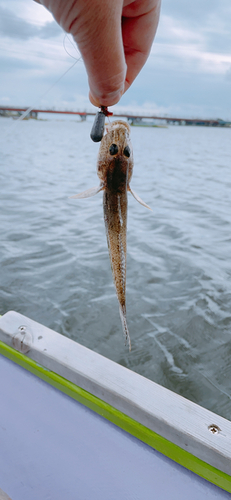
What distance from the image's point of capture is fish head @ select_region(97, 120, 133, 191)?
177 cm

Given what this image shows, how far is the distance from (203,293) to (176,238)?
2.61 meters

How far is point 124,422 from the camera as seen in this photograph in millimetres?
2084

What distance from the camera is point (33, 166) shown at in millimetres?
19312

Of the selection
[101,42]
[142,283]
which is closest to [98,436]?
[101,42]

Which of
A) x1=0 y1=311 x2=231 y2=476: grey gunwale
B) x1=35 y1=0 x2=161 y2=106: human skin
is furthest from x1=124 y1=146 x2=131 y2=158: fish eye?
x1=0 y1=311 x2=231 y2=476: grey gunwale

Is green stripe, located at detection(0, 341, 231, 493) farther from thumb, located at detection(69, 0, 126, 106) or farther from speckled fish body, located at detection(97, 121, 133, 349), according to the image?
thumb, located at detection(69, 0, 126, 106)

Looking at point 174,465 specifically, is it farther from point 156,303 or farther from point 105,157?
point 156,303

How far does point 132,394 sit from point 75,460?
0.49 m

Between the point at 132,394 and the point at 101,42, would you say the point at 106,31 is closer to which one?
the point at 101,42

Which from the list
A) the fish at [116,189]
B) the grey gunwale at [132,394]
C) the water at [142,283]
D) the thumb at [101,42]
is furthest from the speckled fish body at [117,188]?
the water at [142,283]

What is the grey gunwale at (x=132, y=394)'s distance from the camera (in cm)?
186

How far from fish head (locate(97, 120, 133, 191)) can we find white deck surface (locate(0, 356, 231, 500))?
4.88 feet

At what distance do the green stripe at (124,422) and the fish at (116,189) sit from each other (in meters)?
0.63

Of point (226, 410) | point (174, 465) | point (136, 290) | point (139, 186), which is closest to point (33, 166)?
point (139, 186)
